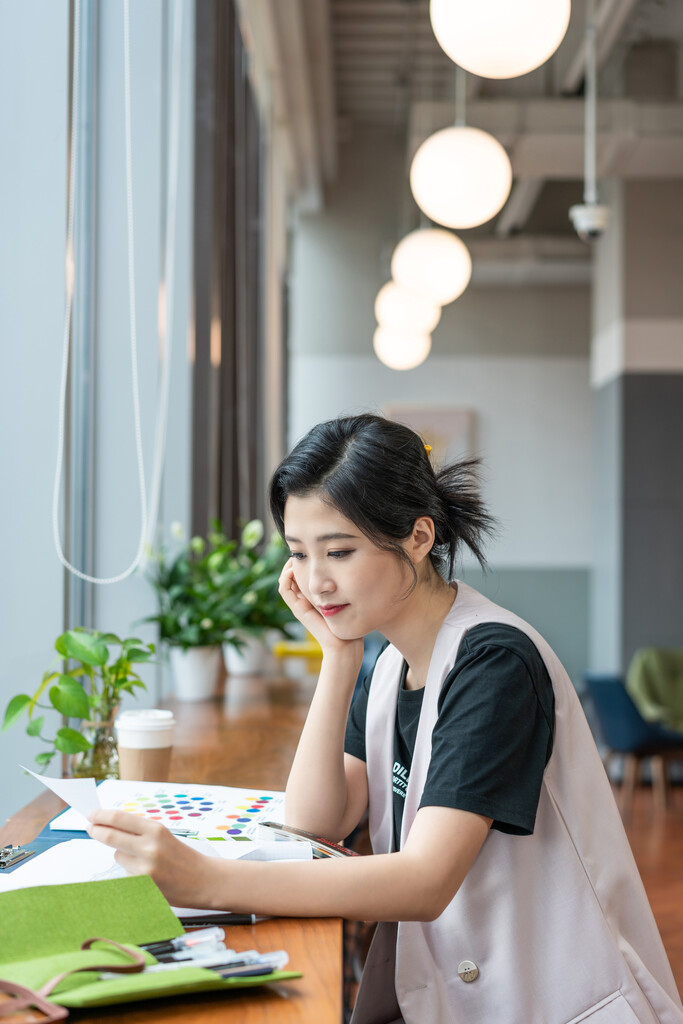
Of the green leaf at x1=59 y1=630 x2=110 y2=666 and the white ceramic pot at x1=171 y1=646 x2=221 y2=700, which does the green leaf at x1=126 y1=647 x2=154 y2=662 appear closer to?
the green leaf at x1=59 y1=630 x2=110 y2=666

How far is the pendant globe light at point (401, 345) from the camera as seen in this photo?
6418mm

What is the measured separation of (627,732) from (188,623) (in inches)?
141

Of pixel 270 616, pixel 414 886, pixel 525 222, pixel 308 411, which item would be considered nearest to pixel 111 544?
pixel 270 616

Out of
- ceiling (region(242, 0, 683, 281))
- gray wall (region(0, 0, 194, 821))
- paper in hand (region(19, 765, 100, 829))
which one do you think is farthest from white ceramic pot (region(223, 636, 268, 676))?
ceiling (region(242, 0, 683, 281))

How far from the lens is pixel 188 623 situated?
2816 millimetres

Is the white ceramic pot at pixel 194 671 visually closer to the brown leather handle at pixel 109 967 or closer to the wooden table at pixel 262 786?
the wooden table at pixel 262 786

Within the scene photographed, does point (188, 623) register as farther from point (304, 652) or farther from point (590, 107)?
point (590, 107)

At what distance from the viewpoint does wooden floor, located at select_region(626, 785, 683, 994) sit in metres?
3.71

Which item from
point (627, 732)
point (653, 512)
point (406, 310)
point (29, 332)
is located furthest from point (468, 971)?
point (653, 512)

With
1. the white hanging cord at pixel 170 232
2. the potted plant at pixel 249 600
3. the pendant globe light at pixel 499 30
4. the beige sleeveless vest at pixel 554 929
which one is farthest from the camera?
the white hanging cord at pixel 170 232

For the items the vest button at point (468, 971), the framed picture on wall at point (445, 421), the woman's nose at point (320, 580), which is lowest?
the vest button at point (468, 971)

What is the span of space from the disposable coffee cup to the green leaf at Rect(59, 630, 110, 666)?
0.11 m

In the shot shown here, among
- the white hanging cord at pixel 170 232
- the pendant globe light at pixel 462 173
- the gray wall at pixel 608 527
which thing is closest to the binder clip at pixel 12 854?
the white hanging cord at pixel 170 232

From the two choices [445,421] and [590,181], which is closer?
[590,181]
